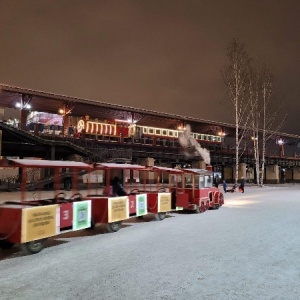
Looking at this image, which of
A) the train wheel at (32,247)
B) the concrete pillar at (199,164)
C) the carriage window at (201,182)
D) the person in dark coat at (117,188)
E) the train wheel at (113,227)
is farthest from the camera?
the concrete pillar at (199,164)

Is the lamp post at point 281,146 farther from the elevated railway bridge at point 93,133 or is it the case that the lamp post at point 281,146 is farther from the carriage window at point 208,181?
the carriage window at point 208,181

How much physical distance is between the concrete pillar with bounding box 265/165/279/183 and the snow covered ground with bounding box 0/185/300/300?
70268 millimetres

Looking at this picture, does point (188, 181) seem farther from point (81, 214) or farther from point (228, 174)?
point (228, 174)

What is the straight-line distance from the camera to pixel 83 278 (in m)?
6.82

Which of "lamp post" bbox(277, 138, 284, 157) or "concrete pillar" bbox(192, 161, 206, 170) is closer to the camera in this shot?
"concrete pillar" bbox(192, 161, 206, 170)

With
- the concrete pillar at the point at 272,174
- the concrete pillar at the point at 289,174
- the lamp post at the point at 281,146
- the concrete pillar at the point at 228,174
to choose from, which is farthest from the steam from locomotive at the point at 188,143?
the concrete pillar at the point at 289,174

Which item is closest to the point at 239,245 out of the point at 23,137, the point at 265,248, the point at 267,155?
the point at 265,248

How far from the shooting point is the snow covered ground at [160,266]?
5965 mm

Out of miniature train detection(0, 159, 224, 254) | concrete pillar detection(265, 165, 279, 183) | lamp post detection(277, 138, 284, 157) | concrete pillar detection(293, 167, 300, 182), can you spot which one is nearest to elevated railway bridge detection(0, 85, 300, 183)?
concrete pillar detection(265, 165, 279, 183)

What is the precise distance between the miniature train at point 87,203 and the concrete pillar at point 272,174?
62060mm

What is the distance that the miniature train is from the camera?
9133 mm

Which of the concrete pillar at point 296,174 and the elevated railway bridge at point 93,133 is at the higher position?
the elevated railway bridge at point 93,133

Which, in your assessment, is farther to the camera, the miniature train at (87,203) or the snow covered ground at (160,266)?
the miniature train at (87,203)

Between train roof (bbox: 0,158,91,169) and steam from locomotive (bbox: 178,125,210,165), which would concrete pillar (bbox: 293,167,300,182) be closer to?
steam from locomotive (bbox: 178,125,210,165)
